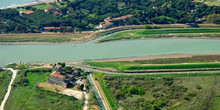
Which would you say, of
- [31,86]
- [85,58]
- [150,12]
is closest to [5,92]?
[31,86]

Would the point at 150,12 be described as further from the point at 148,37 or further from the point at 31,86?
the point at 31,86

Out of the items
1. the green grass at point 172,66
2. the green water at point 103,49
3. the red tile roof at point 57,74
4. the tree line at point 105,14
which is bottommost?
the green grass at point 172,66

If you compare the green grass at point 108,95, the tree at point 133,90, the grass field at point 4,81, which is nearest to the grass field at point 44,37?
the grass field at point 4,81

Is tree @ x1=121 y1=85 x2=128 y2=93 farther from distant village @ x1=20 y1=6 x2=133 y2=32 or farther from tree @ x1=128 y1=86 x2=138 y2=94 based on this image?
distant village @ x1=20 y1=6 x2=133 y2=32

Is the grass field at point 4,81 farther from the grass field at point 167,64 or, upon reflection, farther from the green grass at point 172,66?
the green grass at point 172,66

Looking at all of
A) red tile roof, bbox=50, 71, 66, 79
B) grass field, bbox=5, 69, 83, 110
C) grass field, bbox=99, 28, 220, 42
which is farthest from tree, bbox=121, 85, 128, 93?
grass field, bbox=99, 28, 220, 42

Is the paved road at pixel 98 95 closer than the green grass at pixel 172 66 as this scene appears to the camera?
Yes
